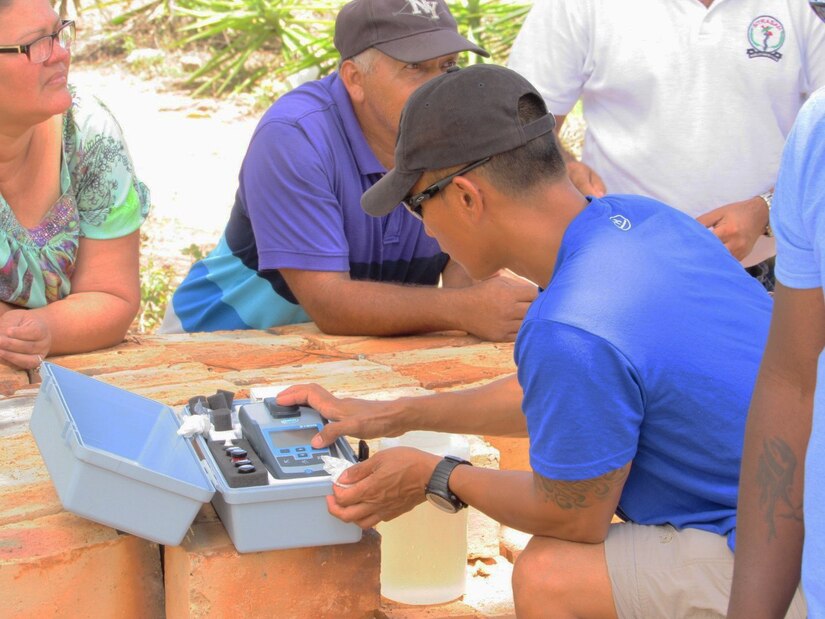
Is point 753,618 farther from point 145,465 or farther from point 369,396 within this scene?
point 369,396

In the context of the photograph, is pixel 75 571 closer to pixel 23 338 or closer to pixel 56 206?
pixel 23 338

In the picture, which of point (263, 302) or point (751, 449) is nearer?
point (751, 449)

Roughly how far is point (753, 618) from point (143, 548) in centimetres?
121

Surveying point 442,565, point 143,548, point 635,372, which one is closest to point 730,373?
point 635,372

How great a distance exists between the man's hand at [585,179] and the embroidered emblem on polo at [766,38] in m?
0.59

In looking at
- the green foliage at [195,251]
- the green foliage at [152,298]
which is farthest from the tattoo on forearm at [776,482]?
the green foliage at [152,298]

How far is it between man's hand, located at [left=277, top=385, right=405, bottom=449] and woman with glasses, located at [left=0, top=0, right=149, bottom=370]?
1.04m

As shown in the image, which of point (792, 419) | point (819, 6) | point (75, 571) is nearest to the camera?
point (819, 6)

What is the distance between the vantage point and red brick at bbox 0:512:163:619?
6.79 feet

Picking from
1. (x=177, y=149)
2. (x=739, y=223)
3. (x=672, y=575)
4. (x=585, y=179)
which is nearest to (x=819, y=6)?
(x=672, y=575)

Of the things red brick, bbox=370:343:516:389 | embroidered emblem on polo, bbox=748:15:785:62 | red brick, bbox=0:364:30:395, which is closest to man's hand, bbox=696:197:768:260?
embroidered emblem on polo, bbox=748:15:785:62

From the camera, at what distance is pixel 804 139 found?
4.44 feet

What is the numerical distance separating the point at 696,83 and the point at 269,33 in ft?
22.1

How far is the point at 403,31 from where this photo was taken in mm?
3467
